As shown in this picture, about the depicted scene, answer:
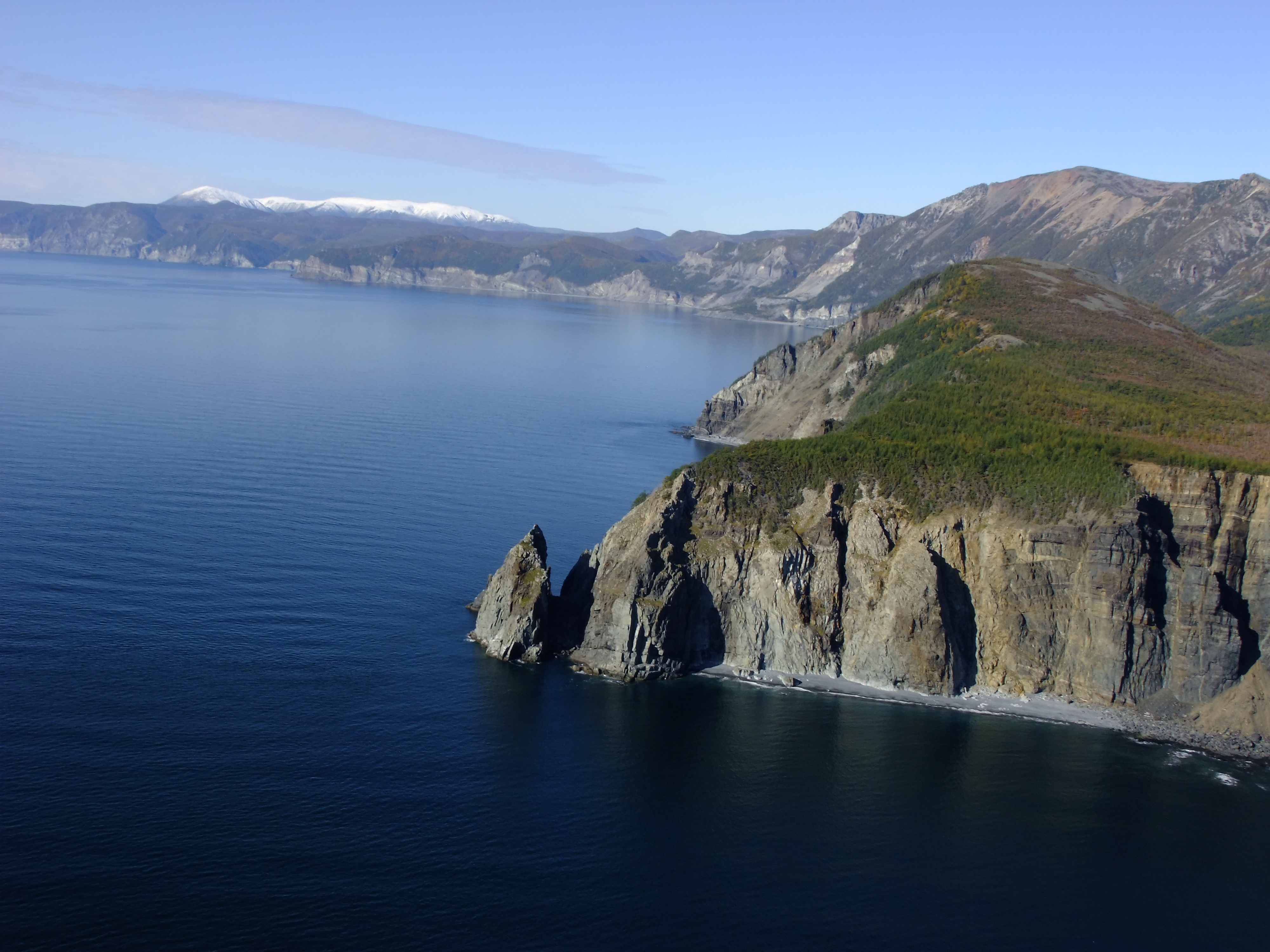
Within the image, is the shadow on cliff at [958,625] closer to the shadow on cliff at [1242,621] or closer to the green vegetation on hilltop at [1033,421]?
the green vegetation on hilltop at [1033,421]

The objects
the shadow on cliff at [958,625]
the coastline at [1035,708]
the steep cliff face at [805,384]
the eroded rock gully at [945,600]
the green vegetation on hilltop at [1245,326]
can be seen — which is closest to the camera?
the coastline at [1035,708]

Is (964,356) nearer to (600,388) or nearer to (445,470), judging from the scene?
(445,470)

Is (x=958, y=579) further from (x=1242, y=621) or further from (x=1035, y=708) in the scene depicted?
(x=1242, y=621)

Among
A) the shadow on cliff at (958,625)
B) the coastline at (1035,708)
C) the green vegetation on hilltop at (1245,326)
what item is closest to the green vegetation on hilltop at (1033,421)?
the shadow on cliff at (958,625)

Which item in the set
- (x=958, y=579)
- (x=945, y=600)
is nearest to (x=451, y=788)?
(x=945, y=600)

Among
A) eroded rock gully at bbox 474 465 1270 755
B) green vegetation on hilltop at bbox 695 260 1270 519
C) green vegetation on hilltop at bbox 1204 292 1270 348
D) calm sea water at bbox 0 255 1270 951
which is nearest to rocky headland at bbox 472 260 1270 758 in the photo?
eroded rock gully at bbox 474 465 1270 755

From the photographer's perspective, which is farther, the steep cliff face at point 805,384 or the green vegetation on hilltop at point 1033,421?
the steep cliff face at point 805,384
